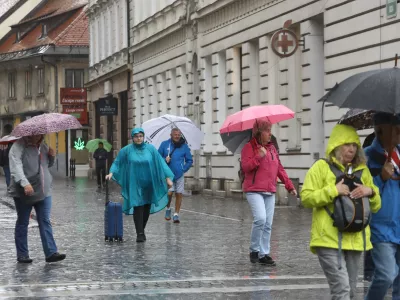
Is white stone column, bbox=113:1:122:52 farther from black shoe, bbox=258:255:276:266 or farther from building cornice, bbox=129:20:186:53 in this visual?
black shoe, bbox=258:255:276:266

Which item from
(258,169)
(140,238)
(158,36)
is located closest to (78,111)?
(158,36)

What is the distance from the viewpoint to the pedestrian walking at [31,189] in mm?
14492

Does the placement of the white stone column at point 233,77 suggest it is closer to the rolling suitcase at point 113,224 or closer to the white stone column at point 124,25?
the rolling suitcase at point 113,224

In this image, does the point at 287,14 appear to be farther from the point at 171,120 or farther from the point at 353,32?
the point at 171,120

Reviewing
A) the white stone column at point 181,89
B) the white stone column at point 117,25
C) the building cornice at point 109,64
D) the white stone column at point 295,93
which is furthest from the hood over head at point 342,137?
the white stone column at point 117,25

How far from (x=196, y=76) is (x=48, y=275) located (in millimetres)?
26585

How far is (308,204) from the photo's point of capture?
28.2 feet

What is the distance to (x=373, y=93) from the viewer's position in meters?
8.55

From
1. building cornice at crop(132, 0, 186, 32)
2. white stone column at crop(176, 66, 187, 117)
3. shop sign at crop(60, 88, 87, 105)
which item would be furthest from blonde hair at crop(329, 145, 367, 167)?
shop sign at crop(60, 88, 87, 105)

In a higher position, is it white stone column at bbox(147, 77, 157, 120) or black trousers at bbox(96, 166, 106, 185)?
white stone column at bbox(147, 77, 157, 120)

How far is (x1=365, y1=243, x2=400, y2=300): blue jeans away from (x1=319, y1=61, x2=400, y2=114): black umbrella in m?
1.00

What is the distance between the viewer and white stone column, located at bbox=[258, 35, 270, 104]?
30.8m

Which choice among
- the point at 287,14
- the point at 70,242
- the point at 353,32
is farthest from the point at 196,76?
the point at 70,242

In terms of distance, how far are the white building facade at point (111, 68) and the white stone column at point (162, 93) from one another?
19.3 ft
